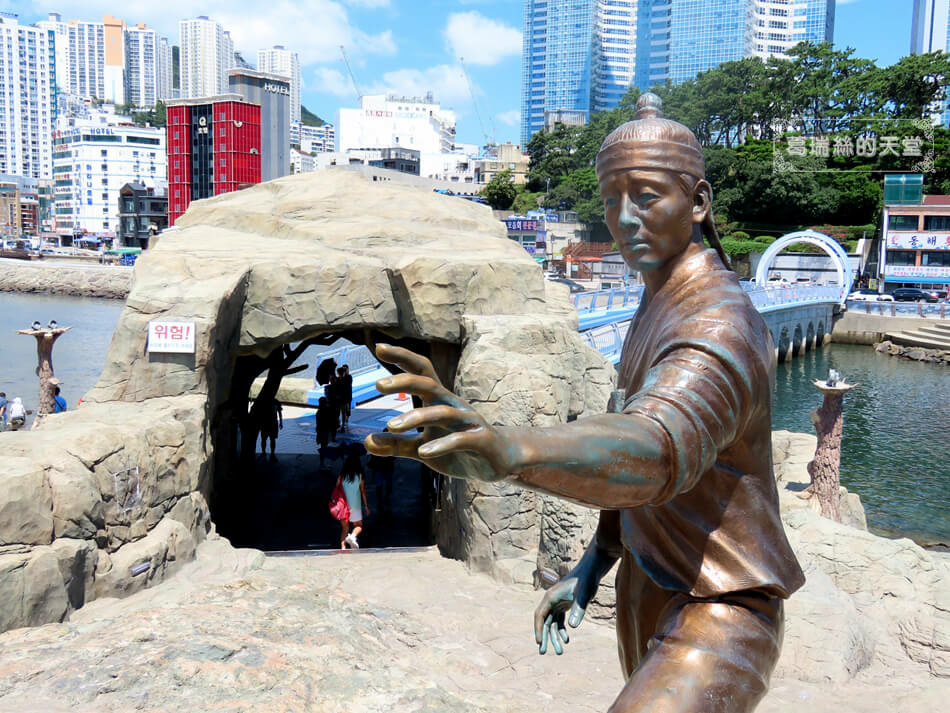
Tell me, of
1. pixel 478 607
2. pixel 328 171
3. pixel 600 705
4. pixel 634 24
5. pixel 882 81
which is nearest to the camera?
pixel 600 705

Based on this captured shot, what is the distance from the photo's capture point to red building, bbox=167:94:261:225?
184 feet

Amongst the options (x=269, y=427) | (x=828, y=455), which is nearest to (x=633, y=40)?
(x=269, y=427)

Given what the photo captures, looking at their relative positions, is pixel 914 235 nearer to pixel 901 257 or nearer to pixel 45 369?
pixel 901 257

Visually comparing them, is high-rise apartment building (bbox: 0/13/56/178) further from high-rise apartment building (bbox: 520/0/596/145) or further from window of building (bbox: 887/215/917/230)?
window of building (bbox: 887/215/917/230)

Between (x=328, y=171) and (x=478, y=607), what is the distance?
7.16 m

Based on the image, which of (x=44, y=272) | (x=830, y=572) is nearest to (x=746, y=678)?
(x=830, y=572)

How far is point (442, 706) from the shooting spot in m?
5.33

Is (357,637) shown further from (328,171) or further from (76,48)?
(76,48)

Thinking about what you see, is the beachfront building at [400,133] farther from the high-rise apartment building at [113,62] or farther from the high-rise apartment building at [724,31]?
the high-rise apartment building at [113,62]

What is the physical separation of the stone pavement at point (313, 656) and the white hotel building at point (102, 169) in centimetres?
8089

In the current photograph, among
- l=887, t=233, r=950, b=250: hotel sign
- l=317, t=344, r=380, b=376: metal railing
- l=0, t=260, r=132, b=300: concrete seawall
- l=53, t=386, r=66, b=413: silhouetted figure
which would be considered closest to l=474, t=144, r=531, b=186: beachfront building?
l=0, t=260, r=132, b=300: concrete seawall

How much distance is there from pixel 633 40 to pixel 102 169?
6762 cm

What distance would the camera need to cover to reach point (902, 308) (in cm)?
3534

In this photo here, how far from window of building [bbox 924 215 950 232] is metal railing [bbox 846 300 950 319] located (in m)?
4.72
